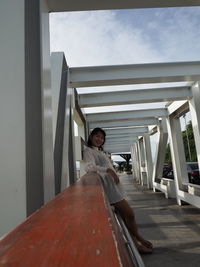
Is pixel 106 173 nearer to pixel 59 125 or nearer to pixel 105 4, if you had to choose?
pixel 59 125

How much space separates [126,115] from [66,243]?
23.8 feet

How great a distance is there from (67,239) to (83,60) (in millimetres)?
3986

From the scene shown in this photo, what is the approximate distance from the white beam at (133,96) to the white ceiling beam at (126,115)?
5.47 feet

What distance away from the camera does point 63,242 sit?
46 centimetres

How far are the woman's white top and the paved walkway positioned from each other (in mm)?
1354

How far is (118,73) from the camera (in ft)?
13.8

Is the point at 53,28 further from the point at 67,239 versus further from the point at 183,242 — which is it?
the point at 183,242

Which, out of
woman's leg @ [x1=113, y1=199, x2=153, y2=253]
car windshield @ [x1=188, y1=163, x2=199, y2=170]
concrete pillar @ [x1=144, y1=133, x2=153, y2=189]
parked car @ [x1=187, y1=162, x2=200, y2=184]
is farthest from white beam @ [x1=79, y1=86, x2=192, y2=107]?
concrete pillar @ [x1=144, y1=133, x2=153, y2=189]

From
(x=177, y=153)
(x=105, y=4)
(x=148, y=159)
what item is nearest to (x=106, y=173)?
(x=105, y=4)

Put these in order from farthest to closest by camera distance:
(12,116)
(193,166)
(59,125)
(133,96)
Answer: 1. (193,166)
2. (133,96)
3. (59,125)
4. (12,116)

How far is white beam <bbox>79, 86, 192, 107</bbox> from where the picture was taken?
5555 millimetres

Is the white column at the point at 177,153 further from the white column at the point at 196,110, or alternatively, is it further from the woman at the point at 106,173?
the woman at the point at 106,173

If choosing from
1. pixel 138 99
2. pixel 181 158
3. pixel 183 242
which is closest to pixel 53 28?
pixel 138 99

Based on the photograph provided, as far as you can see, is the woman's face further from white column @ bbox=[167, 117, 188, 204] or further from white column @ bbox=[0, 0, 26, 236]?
white column @ bbox=[167, 117, 188, 204]
